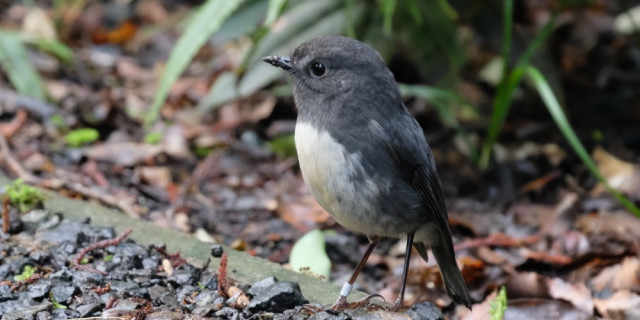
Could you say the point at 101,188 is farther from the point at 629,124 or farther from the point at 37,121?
the point at 629,124

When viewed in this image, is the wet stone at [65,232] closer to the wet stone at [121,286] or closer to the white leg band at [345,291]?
the wet stone at [121,286]

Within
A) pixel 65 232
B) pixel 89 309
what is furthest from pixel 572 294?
pixel 65 232

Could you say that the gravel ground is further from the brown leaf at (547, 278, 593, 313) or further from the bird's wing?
the brown leaf at (547, 278, 593, 313)

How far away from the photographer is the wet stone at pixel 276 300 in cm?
276

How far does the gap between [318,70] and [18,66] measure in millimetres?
2884

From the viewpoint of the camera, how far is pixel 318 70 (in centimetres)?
304

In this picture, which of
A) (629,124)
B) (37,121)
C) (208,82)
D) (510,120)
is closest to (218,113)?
(208,82)

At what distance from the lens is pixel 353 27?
4977mm

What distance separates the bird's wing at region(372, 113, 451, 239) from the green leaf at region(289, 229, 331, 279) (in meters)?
0.63

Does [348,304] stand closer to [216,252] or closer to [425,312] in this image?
[425,312]

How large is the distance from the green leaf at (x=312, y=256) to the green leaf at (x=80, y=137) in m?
1.80

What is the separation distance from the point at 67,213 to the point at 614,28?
4416 mm

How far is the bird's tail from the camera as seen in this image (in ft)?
10.6

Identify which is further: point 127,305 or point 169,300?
point 169,300
